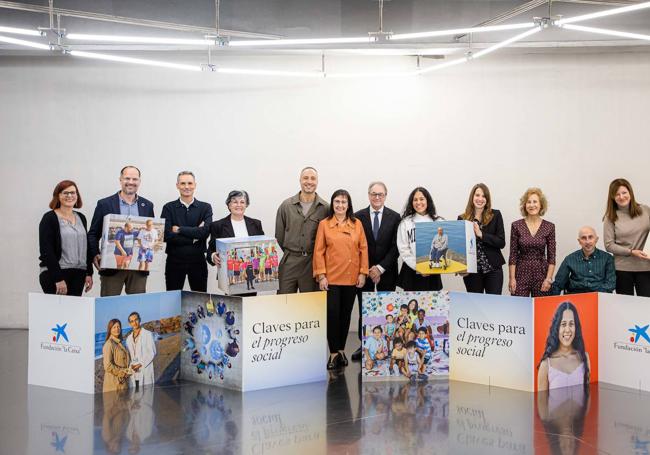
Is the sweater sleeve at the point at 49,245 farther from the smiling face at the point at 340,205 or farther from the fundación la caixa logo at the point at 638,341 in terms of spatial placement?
the fundación la caixa logo at the point at 638,341

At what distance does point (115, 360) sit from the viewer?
5906mm

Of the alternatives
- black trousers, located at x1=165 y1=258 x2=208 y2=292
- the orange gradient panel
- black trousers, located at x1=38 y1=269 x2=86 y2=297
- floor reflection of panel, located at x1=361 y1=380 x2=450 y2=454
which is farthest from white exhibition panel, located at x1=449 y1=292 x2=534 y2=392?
black trousers, located at x1=38 y1=269 x2=86 y2=297

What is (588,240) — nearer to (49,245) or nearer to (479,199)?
(479,199)

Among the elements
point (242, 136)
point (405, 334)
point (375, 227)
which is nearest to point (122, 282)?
point (375, 227)

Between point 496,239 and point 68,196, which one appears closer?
Answer: point 68,196

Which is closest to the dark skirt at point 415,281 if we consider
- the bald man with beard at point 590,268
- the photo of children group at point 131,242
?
the bald man with beard at point 590,268

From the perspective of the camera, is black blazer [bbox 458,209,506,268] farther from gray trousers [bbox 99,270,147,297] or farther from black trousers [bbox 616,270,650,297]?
gray trousers [bbox 99,270,147,297]

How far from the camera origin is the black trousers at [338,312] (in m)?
6.72

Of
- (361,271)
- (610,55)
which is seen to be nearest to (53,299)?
(361,271)

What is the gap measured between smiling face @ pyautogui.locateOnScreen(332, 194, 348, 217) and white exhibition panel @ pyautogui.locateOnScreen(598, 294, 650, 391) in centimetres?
205

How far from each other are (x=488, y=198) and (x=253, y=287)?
214 centimetres

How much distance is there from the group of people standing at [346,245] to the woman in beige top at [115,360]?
72 centimetres

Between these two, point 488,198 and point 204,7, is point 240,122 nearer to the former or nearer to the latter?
point 204,7

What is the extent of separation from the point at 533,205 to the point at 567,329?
135 centimetres
